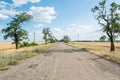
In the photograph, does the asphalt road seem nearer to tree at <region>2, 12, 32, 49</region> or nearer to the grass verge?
the grass verge

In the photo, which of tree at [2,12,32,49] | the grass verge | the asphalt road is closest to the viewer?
the asphalt road

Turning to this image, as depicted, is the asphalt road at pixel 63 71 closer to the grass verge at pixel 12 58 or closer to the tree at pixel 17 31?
the grass verge at pixel 12 58

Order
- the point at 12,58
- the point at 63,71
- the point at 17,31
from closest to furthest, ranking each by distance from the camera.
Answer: the point at 63,71 → the point at 12,58 → the point at 17,31

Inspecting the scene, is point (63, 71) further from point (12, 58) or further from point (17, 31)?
point (17, 31)

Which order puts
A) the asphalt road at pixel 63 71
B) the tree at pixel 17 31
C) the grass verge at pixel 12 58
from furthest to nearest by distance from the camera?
1. the tree at pixel 17 31
2. the grass verge at pixel 12 58
3. the asphalt road at pixel 63 71

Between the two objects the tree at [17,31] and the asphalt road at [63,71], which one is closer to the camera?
the asphalt road at [63,71]

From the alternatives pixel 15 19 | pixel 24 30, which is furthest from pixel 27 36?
pixel 15 19

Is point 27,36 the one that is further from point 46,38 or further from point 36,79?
point 46,38

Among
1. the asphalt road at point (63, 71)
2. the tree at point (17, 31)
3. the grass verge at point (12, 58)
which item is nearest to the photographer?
the asphalt road at point (63, 71)

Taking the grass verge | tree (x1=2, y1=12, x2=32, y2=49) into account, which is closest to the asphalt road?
the grass verge

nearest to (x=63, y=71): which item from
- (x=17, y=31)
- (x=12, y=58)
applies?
(x=12, y=58)

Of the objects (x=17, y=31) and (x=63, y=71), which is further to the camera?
(x=17, y=31)

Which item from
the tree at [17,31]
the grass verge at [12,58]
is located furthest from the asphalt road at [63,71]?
the tree at [17,31]

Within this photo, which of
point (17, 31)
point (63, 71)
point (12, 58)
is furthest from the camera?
point (17, 31)
